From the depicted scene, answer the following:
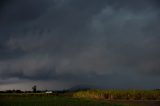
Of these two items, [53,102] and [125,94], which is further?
[125,94]

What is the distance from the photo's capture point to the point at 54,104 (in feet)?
111

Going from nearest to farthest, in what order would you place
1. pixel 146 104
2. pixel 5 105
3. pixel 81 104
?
pixel 5 105 → pixel 81 104 → pixel 146 104

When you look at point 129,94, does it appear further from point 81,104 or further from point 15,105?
point 15,105

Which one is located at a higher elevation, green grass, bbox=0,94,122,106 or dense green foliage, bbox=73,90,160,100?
dense green foliage, bbox=73,90,160,100

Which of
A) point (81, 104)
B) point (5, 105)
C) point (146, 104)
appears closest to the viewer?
point (5, 105)

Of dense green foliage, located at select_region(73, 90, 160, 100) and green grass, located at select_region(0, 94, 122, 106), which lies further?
dense green foliage, located at select_region(73, 90, 160, 100)

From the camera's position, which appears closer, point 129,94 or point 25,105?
point 25,105

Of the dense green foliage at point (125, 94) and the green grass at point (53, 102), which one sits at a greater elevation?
the dense green foliage at point (125, 94)

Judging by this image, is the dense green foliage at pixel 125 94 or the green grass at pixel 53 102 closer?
the green grass at pixel 53 102

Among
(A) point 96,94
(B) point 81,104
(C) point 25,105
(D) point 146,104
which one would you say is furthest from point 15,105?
(A) point 96,94

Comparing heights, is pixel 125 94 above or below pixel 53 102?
above

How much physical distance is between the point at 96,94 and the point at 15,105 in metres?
23.0

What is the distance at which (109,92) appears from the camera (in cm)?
5512

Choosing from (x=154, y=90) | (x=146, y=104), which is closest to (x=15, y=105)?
(x=146, y=104)
